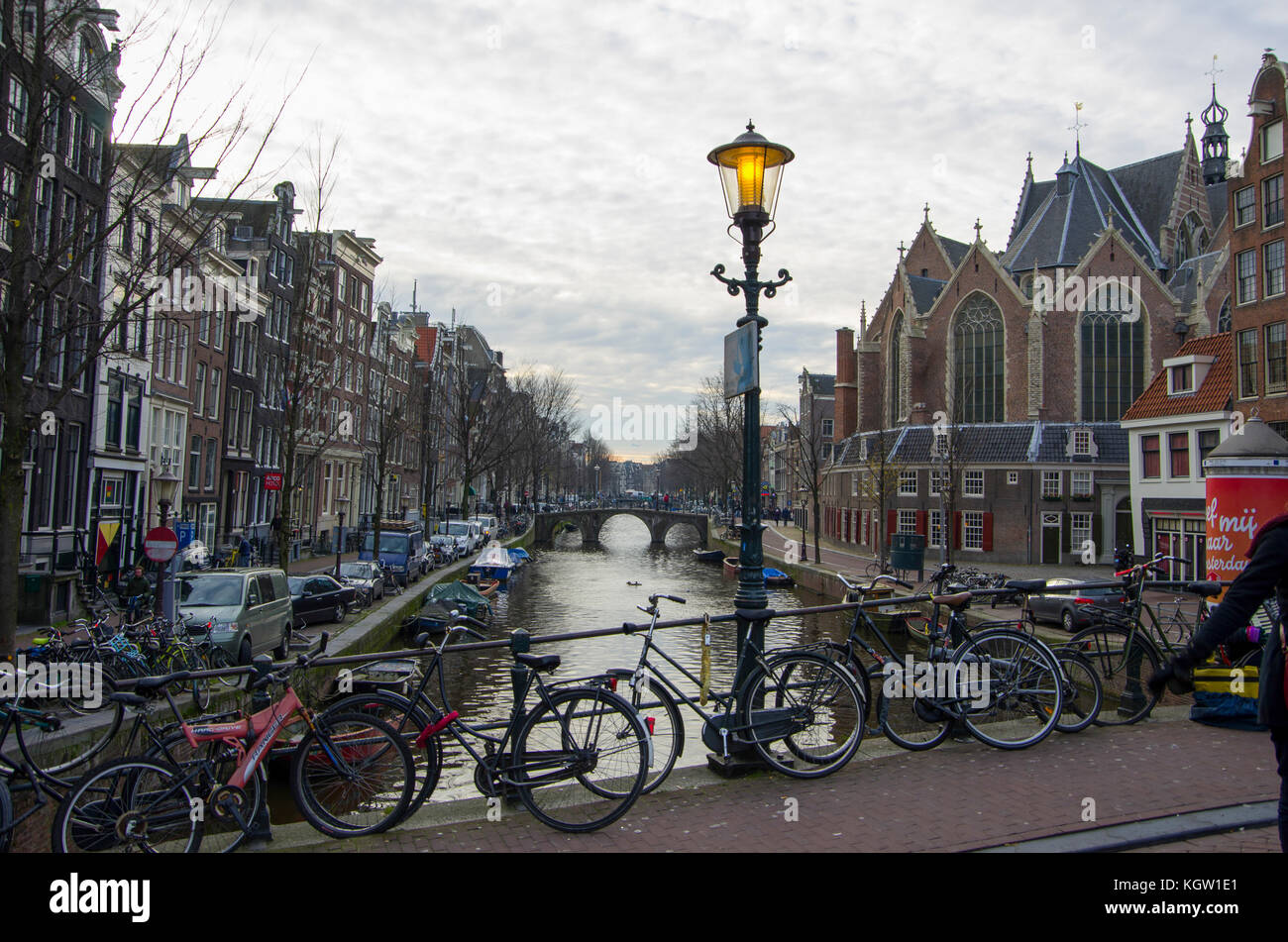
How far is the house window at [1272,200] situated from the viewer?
93.4 ft

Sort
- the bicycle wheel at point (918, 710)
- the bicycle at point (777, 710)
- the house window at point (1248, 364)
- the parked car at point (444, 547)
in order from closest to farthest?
the bicycle at point (777, 710), the bicycle wheel at point (918, 710), the house window at point (1248, 364), the parked car at point (444, 547)

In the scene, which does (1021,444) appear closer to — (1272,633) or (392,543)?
(392,543)

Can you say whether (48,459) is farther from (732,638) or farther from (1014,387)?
(1014,387)

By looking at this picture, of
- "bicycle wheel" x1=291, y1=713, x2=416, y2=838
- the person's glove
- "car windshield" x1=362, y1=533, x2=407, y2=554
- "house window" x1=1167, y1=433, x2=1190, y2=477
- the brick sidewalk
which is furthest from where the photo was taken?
"house window" x1=1167, y1=433, x2=1190, y2=477

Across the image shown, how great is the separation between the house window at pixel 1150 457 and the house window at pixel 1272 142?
1111cm

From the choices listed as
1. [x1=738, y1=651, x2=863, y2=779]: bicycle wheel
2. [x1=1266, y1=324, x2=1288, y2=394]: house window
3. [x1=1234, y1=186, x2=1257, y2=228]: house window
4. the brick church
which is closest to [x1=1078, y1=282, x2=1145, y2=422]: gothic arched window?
the brick church

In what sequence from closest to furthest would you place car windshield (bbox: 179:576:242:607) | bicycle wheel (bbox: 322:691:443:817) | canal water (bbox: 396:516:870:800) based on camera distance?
bicycle wheel (bbox: 322:691:443:817) → car windshield (bbox: 179:576:242:607) → canal water (bbox: 396:516:870:800)

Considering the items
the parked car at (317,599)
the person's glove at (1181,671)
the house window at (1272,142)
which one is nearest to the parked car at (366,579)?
the parked car at (317,599)

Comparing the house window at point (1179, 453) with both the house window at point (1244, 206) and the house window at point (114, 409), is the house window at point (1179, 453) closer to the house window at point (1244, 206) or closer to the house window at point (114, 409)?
the house window at point (1244, 206)

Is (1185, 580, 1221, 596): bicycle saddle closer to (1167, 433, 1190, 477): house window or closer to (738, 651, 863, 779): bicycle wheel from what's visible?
(738, 651, 863, 779): bicycle wheel

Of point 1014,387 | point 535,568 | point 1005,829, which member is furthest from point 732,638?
point 1014,387

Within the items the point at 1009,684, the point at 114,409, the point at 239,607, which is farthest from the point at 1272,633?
the point at 114,409

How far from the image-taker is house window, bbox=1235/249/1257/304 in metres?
29.5

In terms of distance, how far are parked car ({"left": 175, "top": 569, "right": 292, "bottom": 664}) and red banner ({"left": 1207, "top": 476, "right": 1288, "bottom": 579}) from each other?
15360mm
